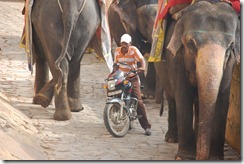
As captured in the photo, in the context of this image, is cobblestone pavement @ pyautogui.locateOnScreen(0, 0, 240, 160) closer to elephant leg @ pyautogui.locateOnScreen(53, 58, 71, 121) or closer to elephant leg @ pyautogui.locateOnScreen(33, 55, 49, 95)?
elephant leg @ pyautogui.locateOnScreen(53, 58, 71, 121)

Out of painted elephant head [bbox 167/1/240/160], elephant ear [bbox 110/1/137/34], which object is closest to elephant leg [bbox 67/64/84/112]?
elephant ear [bbox 110/1/137/34]

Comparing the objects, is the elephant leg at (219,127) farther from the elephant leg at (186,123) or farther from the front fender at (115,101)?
the front fender at (115,101)

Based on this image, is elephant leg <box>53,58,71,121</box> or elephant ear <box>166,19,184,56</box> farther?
elephant leg <box>53,58,71,121</box>

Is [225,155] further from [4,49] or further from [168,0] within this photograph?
[4,49]

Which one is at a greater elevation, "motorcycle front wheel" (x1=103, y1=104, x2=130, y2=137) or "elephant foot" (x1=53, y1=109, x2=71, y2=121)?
"motorcycle front wheel" (x1=103, y1=104, x2=130, y2=137)

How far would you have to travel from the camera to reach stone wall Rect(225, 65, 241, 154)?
425 inches

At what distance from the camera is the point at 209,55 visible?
9.33 metres

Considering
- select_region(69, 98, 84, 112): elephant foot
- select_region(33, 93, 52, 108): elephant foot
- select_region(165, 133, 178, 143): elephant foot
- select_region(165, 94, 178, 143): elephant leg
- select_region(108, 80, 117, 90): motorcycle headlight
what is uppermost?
select_region(108, 80, 117, 90): motorcycle headlight

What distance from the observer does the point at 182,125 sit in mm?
9938

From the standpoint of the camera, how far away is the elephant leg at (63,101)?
1223cm

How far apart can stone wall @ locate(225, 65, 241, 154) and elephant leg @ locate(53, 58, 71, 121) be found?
7.25 feet

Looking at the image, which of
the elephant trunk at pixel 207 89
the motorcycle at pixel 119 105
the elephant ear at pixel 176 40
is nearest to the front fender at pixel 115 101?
A: the motorcycle at pixel 119 105

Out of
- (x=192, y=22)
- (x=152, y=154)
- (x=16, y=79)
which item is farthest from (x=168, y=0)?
(x=16, y=79)

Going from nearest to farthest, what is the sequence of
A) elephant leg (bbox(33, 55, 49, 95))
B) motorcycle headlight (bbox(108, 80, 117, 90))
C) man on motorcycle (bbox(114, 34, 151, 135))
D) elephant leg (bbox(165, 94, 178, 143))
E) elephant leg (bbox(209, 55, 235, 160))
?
elephant leg (bbox(209, 55, 235, 160)) < elephant leg (bbox(165, 94, 178, 143)) < motorcycle headlight (bbox(108, 80, 117, 90)) < man on motorcycle (bbox(114, 34, 151, 135)) < elephant leg (bbox(33, 55, 49, 95))
